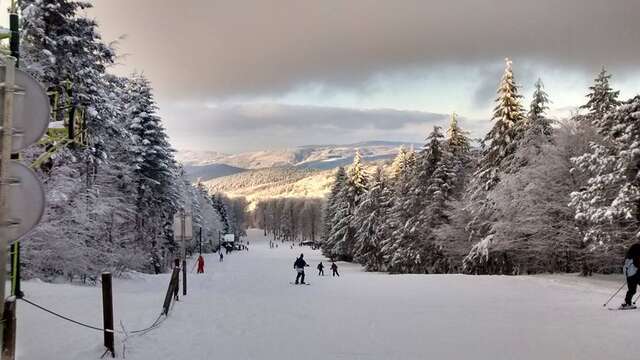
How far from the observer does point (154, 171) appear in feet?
130

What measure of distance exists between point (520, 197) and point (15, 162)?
3027cm

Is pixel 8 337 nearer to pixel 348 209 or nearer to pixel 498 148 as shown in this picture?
pixel 498 148

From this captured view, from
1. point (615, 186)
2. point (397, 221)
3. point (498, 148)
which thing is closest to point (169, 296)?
point (615, 186)

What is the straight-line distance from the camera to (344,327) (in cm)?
1216

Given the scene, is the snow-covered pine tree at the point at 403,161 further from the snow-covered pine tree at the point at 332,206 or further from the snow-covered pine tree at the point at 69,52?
the snow-covered pine tree at the point at 69,52

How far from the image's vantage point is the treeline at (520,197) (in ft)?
76.8

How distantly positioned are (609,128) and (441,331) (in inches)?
724

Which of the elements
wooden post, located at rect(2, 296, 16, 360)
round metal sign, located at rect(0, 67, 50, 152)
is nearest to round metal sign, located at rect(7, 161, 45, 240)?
round metal sign, located at rect(0, 67, 50, 152)

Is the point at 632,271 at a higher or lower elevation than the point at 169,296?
higher

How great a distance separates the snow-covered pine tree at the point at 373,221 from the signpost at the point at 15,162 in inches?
2096

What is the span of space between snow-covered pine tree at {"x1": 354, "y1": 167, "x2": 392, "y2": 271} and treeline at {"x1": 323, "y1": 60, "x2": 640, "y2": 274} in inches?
5.8

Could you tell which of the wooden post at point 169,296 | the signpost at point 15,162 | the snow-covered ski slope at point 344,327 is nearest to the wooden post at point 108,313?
the snow-covered ski slope at point 344,327

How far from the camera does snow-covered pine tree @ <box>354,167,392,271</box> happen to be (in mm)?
58062

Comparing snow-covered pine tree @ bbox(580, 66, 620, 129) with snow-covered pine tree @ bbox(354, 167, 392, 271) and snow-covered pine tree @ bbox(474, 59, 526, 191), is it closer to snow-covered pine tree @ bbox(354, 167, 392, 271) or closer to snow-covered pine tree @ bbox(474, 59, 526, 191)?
snow-covered pine tree @ bbox(474, 59, 526, 191)
